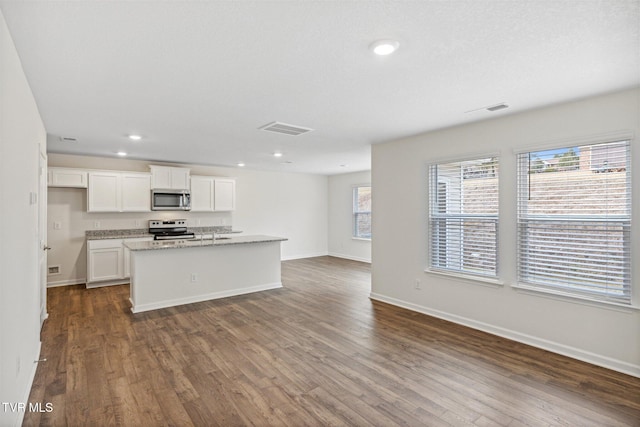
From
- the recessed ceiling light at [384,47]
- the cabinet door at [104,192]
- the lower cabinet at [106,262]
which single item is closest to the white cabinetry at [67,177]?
the cabinet door at [104,192]

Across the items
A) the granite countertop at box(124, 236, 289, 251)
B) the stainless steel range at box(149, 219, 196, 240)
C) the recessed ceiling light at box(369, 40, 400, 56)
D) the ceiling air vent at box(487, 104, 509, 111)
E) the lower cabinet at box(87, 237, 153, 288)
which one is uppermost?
the ceiling air vent at box(487, 104, 509, 111)

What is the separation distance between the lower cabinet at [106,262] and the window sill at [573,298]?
606 cm

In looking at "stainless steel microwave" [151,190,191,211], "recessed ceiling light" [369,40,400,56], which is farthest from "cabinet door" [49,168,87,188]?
"recessed ceiling light" [369,40,400,56]

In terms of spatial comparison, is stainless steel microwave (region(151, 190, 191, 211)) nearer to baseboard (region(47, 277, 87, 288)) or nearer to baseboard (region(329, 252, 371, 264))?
baseboard (region(47, 277, 87, 288))

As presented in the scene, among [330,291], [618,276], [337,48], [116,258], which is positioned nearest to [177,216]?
[116,258]

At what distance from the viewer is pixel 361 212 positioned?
344 inches

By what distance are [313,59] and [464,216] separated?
8.78ft

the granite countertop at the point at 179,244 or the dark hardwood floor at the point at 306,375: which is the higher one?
the granite countertop at the point at 179,244

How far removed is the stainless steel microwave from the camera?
6.55 m

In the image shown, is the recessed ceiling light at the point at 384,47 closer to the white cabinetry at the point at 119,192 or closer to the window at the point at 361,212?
the white cabinetry at the point at 119,192

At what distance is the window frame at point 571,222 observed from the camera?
2795 millimetres

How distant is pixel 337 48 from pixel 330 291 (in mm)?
4190

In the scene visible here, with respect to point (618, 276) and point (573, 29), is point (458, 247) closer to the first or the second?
point (618, 276)

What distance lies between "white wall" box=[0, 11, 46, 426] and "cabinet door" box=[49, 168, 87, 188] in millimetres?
3492
